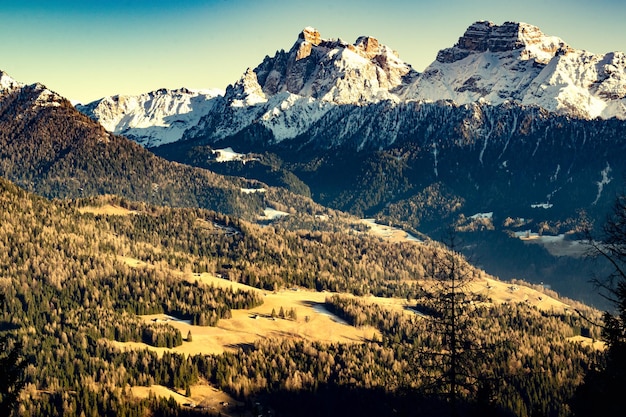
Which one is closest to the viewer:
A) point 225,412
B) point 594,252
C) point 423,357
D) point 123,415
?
point 594,252

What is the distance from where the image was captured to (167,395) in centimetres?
19175

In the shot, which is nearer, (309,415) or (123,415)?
(123,415)

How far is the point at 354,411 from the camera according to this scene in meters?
200

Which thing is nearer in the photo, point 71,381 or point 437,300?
point 437,300

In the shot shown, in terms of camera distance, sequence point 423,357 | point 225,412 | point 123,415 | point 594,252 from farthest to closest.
Answer: point 225,412
point 123,415
point 423,357
point 594,252

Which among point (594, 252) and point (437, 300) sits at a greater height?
point (594, 252)

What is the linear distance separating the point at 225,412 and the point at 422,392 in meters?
137

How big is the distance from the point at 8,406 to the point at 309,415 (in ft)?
475

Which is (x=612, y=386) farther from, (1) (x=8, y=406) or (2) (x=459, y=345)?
(1) (x=8, y=406)

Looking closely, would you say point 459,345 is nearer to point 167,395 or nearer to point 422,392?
point 422,392

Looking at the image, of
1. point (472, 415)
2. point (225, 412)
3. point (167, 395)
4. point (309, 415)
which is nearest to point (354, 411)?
point (309, 415)

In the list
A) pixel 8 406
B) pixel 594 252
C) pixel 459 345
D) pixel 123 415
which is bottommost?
pixel 123 415

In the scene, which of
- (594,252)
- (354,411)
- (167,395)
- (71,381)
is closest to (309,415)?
(354,411)

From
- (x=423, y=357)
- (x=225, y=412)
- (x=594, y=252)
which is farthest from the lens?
(x=225, y=412)
